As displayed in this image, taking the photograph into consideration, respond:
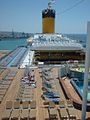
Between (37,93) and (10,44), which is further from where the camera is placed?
(10,44)

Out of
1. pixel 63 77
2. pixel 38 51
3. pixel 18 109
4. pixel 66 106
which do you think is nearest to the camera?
pixel 18 109

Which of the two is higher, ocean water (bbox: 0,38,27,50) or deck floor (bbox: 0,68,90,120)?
ocean water (bbox: 0,38,27,50)

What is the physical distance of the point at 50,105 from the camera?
275 inches

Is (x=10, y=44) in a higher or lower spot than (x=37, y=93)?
higher

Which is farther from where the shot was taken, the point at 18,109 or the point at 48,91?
the point at 48,91

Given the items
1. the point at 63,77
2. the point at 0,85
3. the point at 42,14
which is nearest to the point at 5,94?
the point at 0,85

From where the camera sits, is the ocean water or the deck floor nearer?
the deck floor

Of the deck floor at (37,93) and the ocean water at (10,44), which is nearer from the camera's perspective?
the deck floor at (37,93)

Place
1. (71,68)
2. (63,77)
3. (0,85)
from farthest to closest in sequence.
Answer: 1. (71,68)
2. (63,77)
3. (0,85)

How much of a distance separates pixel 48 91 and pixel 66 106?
69.2 inches

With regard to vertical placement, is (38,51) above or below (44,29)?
below

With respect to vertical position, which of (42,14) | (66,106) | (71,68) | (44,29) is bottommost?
(66,106)

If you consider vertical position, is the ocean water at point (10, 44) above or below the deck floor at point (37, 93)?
above

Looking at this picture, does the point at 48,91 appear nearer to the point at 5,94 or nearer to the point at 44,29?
the point at 5,94
